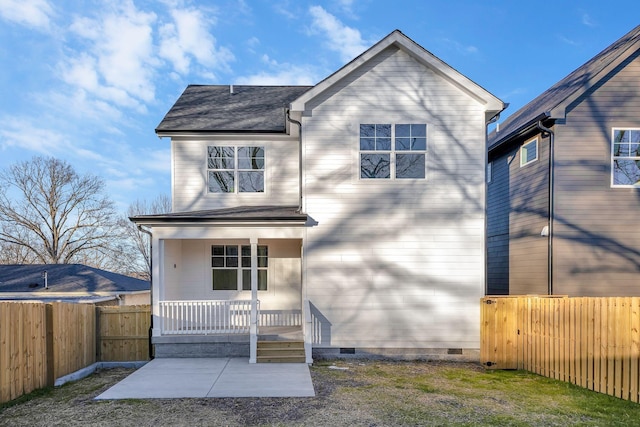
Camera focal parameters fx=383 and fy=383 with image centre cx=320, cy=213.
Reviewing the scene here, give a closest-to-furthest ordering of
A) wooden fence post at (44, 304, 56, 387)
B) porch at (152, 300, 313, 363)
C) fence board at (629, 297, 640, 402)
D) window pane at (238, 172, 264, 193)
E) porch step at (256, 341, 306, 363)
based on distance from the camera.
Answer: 1. fence board at (629, 297, 640, 402)
2. wooden fence post at (44, 304, 56, 387)
3. porch step at (256, 341, 306, 363)
4. porch at (152, 300, 313, 363)
5. window pane at (238, 172, 264, 193)

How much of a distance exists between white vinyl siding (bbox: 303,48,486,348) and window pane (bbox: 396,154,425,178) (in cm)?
17

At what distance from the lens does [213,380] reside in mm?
7438

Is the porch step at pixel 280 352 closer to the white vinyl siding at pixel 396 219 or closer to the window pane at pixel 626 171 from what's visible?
the white vinyl siding at pixel 396 219

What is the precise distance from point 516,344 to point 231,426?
636 cm

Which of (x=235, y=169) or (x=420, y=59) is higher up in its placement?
(x=420, y=59)

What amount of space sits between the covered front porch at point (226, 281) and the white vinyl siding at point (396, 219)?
0.97 metres

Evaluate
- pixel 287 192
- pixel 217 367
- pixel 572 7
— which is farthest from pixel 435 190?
pixel 572 7

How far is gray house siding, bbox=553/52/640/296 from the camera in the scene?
9.99 m

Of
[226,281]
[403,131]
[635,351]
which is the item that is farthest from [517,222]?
[226,281]

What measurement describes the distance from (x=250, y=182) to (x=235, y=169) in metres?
0.58

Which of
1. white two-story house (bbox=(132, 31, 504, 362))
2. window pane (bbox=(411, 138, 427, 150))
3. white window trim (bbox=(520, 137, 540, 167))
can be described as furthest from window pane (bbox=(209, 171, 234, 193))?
white window trim (bbox=(520, 137, 540, 167))

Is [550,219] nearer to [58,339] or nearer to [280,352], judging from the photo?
[280,352]

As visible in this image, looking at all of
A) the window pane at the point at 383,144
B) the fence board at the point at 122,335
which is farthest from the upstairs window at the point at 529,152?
the fence board at the point at 122,335

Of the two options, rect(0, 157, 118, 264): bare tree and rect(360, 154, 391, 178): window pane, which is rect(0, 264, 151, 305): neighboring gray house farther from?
rect(0, 157, 118, 264): bare tree
